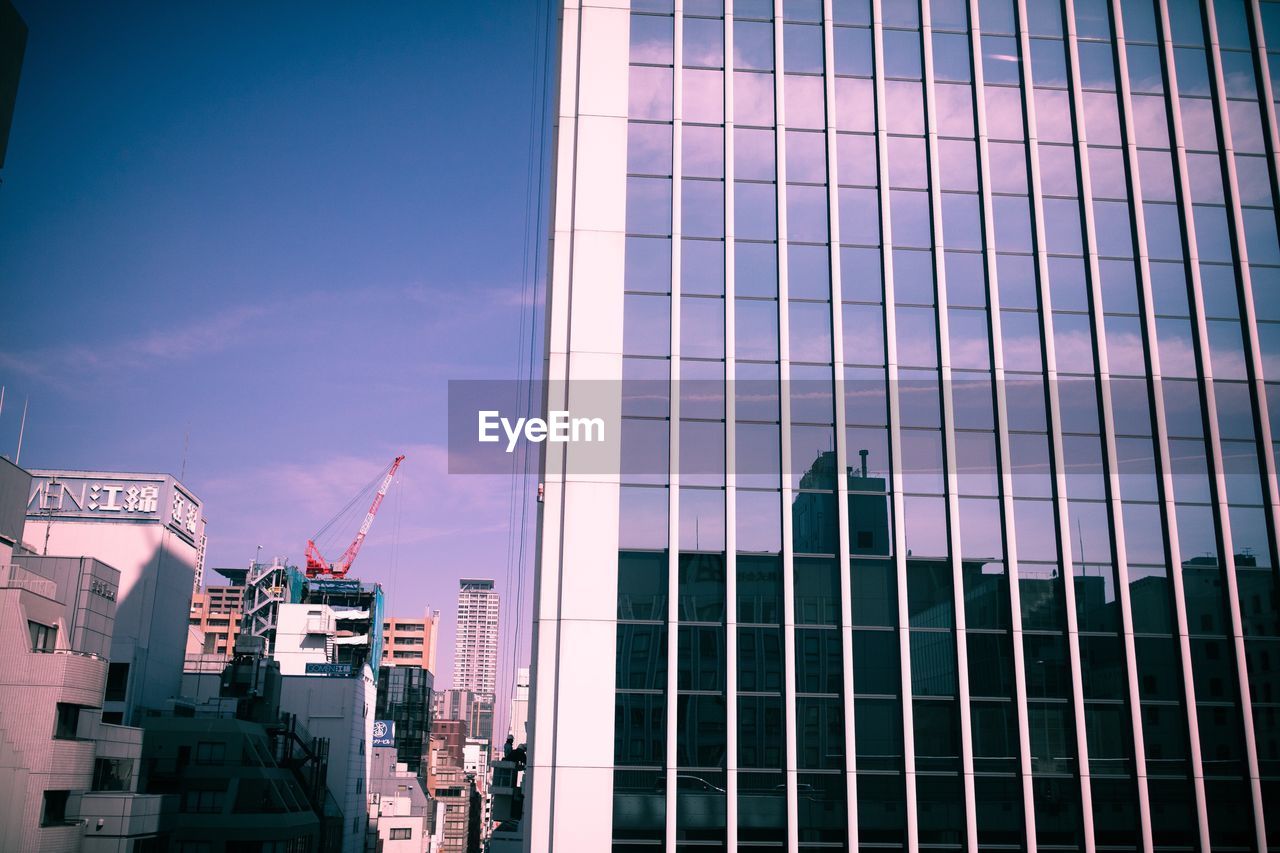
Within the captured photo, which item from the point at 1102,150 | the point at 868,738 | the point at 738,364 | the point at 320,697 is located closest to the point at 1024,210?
the point at 1102,150

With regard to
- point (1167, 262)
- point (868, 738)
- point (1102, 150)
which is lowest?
point (868, 738)

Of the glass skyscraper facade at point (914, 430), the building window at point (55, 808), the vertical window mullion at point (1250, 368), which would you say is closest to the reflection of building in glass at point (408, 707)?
the building window at point (55, 808)

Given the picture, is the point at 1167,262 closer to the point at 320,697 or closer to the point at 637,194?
the point at 637,194

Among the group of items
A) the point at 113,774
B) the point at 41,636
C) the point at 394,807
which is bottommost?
the point at 394,807

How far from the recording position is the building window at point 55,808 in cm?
4844

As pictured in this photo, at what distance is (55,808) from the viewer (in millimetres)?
49312

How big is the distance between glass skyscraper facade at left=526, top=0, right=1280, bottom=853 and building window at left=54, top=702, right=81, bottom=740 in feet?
116

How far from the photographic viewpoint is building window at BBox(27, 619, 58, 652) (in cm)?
5028

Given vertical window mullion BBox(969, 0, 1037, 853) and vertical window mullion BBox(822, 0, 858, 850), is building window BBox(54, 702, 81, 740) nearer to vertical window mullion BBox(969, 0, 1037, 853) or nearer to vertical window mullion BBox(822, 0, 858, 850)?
vertical window mullion BBox(822, 0, 858, 850)

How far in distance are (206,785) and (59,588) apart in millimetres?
24094

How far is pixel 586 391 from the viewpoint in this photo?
93.6 feet

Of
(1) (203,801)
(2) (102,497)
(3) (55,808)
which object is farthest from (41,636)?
(2) (102,497)

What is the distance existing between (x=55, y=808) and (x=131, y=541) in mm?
39495

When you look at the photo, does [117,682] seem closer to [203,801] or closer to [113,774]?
[203,801]
